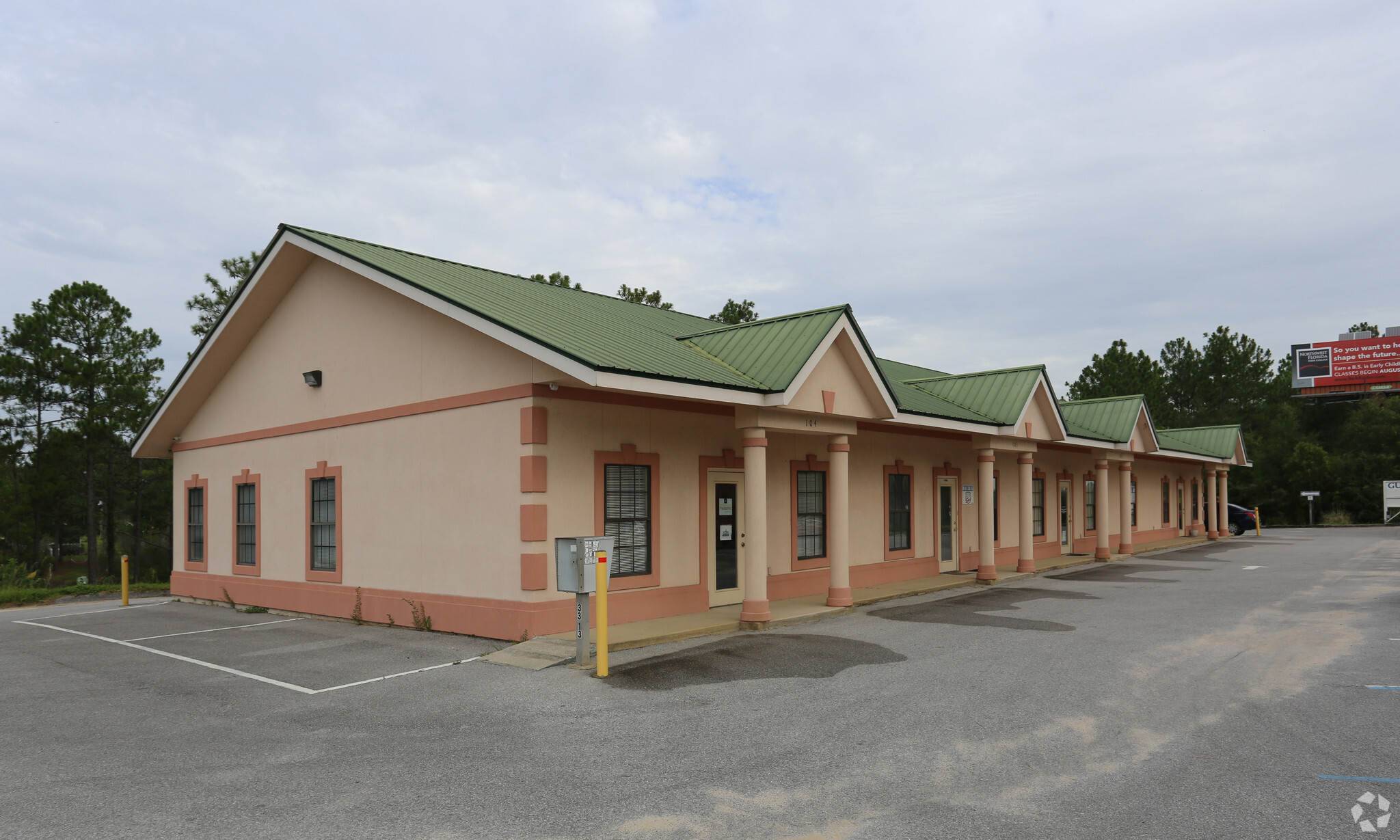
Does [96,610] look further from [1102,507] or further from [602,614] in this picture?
[1102,507]

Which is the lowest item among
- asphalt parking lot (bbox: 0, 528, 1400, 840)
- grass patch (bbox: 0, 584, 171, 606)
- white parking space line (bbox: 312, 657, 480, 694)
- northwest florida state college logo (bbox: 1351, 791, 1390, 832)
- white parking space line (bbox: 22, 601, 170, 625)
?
grass patch (bbox: 0, 584, 171, 606)

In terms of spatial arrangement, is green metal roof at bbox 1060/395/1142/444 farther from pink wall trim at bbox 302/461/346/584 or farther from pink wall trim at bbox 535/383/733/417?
pink wall trim at bbox 302/461/346/584

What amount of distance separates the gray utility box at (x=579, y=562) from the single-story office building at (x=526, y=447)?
3.96 feet

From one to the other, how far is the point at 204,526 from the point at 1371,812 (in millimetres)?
19291

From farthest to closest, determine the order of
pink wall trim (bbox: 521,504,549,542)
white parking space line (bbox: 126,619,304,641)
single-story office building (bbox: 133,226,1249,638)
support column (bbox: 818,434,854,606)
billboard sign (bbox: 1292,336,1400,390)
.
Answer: billboard sign (bbox: 1292,336,1400,390) → support column (bbox: 818,434,854,606) → white parking space line (bbox: 126,619,304,641) → single-story office building (bbox: 133,226,1249,638) → pink wall trim (bbox: 521,504,549,542)

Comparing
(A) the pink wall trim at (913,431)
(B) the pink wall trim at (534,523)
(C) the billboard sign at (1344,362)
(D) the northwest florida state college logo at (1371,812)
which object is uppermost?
(C) the billboard sign at (1344,362)

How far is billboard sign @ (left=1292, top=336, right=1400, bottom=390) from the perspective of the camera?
62.5m

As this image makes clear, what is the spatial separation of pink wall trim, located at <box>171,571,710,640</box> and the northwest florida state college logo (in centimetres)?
817

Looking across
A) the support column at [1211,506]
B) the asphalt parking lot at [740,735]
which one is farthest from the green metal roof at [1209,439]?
the asphalt parking lot at [740,735]

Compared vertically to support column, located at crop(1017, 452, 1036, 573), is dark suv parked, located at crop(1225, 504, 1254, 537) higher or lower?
lower

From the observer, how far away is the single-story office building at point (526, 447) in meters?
11.3

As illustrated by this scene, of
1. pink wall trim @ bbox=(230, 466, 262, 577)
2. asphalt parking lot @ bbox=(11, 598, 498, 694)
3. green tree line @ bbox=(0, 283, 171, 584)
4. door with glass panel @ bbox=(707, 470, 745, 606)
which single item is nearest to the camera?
asphalt parking lot @ bbox=(11, 598, 498, 694)

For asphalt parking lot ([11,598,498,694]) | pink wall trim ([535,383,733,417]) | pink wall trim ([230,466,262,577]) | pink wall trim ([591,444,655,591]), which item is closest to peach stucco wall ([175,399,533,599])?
pink wall trim ([230,466,262,577])

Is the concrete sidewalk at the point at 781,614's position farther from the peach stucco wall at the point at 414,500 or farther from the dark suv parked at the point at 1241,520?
the dark suv parked at the point at 1241,520
